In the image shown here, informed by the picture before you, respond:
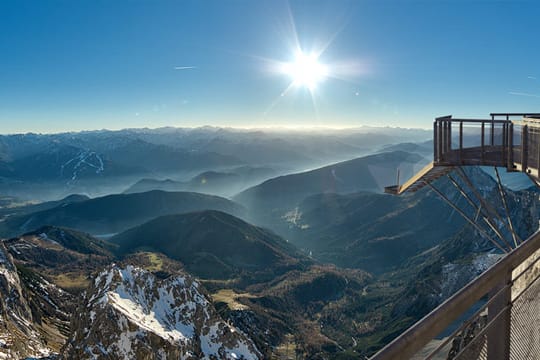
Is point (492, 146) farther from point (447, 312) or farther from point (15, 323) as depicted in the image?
point (15, 323)

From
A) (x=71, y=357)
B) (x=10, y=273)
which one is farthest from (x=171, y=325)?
(x=10, y=273)

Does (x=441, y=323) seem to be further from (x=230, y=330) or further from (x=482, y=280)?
(x=230, y=330)

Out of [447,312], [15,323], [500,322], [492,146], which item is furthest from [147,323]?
[447,312]

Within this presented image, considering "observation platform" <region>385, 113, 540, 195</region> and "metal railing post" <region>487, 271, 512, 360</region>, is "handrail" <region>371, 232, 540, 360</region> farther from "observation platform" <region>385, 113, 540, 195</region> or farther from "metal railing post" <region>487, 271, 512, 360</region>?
"observation platform" <region>385, 113, 540, 195</region>

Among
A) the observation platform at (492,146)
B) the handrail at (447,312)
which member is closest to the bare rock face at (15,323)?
the observation platform at (492,146)

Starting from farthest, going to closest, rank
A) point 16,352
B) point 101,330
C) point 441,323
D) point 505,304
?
point 101,330 → point 16,352 → point 505,304 → point 441,323

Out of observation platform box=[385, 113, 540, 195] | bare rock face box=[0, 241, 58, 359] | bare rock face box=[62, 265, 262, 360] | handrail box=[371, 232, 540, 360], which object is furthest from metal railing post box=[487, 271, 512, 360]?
bare rock face box=[62, 265, 262, 360]
